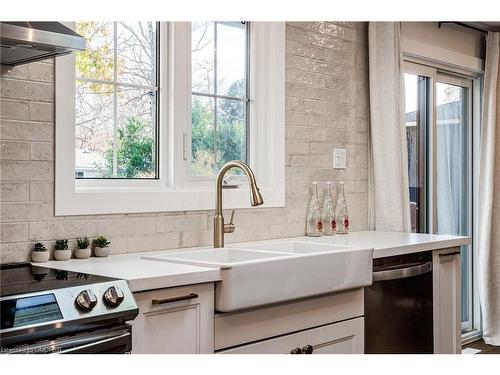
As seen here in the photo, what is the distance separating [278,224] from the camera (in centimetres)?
307

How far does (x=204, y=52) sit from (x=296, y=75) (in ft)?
1.72

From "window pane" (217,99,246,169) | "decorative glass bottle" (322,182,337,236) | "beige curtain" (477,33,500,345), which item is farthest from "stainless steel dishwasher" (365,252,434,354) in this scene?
"beige curtain" (477,33,500,345)

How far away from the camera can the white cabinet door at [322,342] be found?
215 centimetres

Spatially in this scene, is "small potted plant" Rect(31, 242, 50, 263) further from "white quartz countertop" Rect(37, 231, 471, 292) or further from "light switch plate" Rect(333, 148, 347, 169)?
"light switch plate" Rect(333, 148, 347, 169)

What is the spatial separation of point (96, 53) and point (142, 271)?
38.9 inches

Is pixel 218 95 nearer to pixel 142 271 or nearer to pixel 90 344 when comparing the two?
pixel 142 271

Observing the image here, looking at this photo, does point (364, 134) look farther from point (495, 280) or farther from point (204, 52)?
point (495, 280)

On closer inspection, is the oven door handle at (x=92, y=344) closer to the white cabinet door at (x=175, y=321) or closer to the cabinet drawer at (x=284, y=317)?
the white cabinet door at (x=175, y=321)

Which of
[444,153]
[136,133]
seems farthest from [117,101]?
[444,153]

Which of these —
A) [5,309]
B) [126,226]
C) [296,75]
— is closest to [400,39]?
[296,75]

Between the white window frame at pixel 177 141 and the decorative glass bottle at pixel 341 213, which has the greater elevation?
the white window frame at pixel 177 141

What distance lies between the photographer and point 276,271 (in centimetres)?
211

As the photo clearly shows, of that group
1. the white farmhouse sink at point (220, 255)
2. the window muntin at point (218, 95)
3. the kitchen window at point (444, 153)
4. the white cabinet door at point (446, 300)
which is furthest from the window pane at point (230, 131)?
the kitchen window at point (444, 153)

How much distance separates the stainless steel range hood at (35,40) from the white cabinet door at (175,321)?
0.75 metres
